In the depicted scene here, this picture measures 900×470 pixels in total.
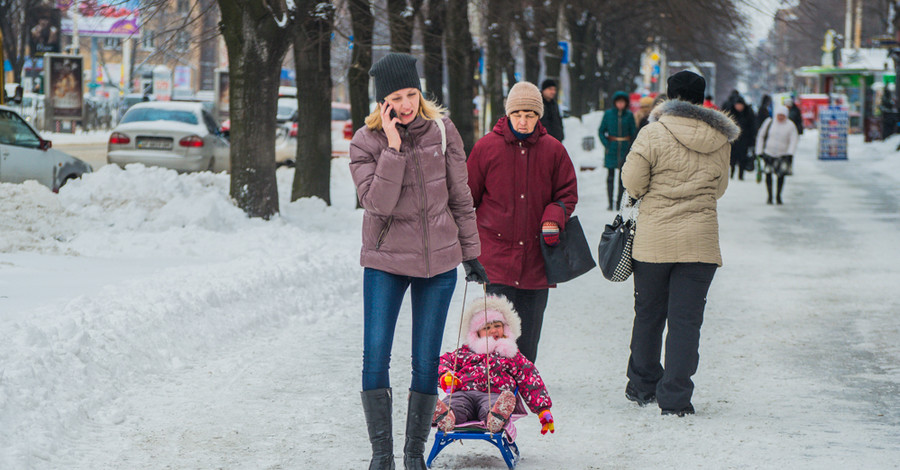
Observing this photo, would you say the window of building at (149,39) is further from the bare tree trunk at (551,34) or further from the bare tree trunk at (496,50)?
the bare tree trunk at (551,34)

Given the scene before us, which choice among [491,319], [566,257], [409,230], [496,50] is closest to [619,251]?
[566,257]

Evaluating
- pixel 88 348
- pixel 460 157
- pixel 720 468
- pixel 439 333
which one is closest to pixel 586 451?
pixel 720 468

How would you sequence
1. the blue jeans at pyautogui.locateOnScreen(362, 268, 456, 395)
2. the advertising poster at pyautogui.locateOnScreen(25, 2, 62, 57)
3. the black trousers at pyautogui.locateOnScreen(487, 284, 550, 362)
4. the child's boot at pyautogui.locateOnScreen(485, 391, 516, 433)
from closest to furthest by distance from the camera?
the blue jeans at pyautogui.locateOnScreen(362, 268, 456, 395) < the child's boot at pyautogui.locateOnScreen(485, 391, 516, 433) < the black trousers at pyautogui.locateOnScreen(487, 284, 550, 362) < the advertising poster at pyautogui.locateOnScreen(25, 2, 62, 57)

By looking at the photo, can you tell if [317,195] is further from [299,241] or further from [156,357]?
[156,357]

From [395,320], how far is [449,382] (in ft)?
1.38

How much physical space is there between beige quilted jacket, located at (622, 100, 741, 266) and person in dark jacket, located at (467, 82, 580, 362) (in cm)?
40

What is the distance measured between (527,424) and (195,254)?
19.7ft

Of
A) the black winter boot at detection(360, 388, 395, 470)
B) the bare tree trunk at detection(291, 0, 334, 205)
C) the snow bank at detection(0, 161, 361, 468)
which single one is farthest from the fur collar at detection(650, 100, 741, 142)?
the bare tree trunk at detection(291, 0, 334, 205)

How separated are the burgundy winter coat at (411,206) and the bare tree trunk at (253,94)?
887cm

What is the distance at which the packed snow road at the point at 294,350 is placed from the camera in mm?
5379

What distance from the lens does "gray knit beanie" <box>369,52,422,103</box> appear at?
455 cm

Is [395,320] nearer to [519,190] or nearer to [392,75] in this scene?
[392,75]

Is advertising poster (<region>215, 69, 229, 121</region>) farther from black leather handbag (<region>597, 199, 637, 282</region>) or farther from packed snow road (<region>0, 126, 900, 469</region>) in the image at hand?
black leather handbag (<region>597, 199, 637, 282</region>)

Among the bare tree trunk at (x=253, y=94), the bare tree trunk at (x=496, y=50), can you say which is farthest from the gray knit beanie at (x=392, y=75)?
the bare tree trunk at (x=496, y=50)
